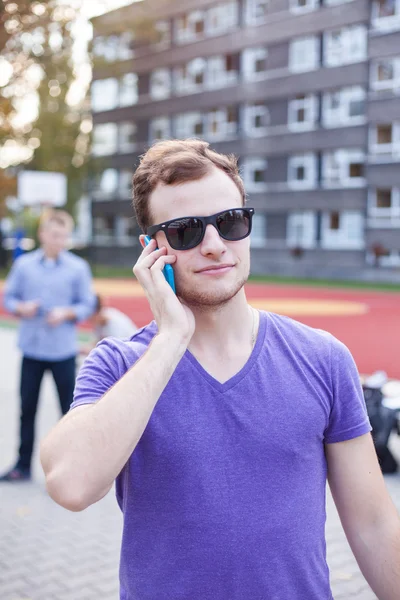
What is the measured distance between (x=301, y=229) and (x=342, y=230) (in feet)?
9.73

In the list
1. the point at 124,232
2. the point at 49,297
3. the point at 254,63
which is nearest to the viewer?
the point at 49,297

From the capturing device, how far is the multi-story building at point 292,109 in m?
41.9

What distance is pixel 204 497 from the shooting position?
185 centimetres

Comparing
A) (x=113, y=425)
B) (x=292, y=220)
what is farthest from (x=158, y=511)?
(x=292, y=220)

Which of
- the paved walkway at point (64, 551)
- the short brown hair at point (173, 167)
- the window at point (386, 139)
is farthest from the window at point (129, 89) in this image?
the short brown hair at point (173, 167)

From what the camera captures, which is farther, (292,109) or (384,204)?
(292,109)

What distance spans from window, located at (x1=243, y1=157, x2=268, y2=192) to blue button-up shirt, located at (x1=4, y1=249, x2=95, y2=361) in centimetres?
4205

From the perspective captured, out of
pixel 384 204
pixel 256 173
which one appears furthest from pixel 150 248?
pixel 256 173

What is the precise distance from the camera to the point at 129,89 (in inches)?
2293

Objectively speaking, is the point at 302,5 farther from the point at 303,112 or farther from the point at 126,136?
the point at 126,136

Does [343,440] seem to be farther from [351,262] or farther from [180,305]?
[351,262]

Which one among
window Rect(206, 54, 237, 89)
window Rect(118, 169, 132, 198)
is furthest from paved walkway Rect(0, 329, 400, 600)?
window Rect(118, 169, 132, 198)

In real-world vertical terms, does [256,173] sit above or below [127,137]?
below

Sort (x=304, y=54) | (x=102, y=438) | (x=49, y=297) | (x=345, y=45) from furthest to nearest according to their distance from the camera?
(x=304, y=54) → (x=345, y=45) → (x=49, y=297) → (x=102, y=438)
